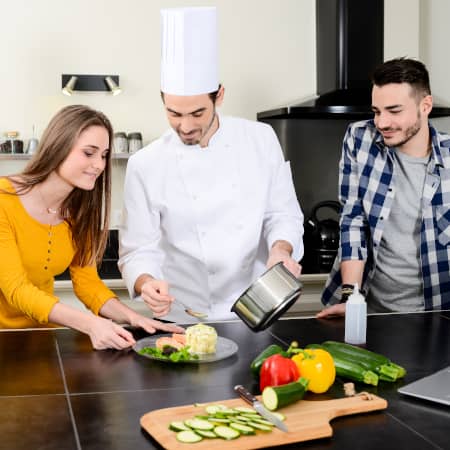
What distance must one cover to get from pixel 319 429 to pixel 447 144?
1584mm

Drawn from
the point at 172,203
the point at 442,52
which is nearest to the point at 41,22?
the point at 172,203

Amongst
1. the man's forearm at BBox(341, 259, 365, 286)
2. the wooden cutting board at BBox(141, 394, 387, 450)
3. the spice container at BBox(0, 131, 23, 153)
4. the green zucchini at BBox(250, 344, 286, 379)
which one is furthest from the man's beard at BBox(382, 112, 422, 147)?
the spice container at BBox(0, 131, 23, 153)

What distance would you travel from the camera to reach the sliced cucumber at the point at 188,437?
1183 mm

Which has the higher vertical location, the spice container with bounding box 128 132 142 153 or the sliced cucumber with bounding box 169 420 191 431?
the spice container with bounding box 128 132 142 153

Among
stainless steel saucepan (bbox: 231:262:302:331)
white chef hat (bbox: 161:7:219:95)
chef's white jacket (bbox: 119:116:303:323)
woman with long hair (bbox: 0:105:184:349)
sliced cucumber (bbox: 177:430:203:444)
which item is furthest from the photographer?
chef's white jacket (bbox: 119:116:303:323)

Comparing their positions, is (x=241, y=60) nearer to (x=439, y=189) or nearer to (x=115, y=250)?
(x=115, y=250)

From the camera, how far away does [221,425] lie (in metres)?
1.25

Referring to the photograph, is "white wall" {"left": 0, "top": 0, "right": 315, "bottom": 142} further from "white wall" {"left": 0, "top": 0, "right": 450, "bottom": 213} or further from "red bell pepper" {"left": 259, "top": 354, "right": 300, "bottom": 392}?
"red bell pepper" {"left": 259, "top": 354, "right": 300, "bottom": 392}

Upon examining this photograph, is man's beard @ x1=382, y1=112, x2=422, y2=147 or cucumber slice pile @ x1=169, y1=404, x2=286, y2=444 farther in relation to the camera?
man's beard @ x1=382, y1=112, x2=422, y2=147

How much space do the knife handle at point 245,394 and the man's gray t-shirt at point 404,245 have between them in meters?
1.22

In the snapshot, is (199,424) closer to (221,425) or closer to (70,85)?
(221,425)

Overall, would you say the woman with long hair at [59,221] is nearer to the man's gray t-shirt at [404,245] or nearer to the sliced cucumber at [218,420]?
the sliced cucumber at [218,420]

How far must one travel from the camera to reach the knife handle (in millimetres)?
1390

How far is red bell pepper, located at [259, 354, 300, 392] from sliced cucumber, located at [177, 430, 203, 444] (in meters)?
0.29
